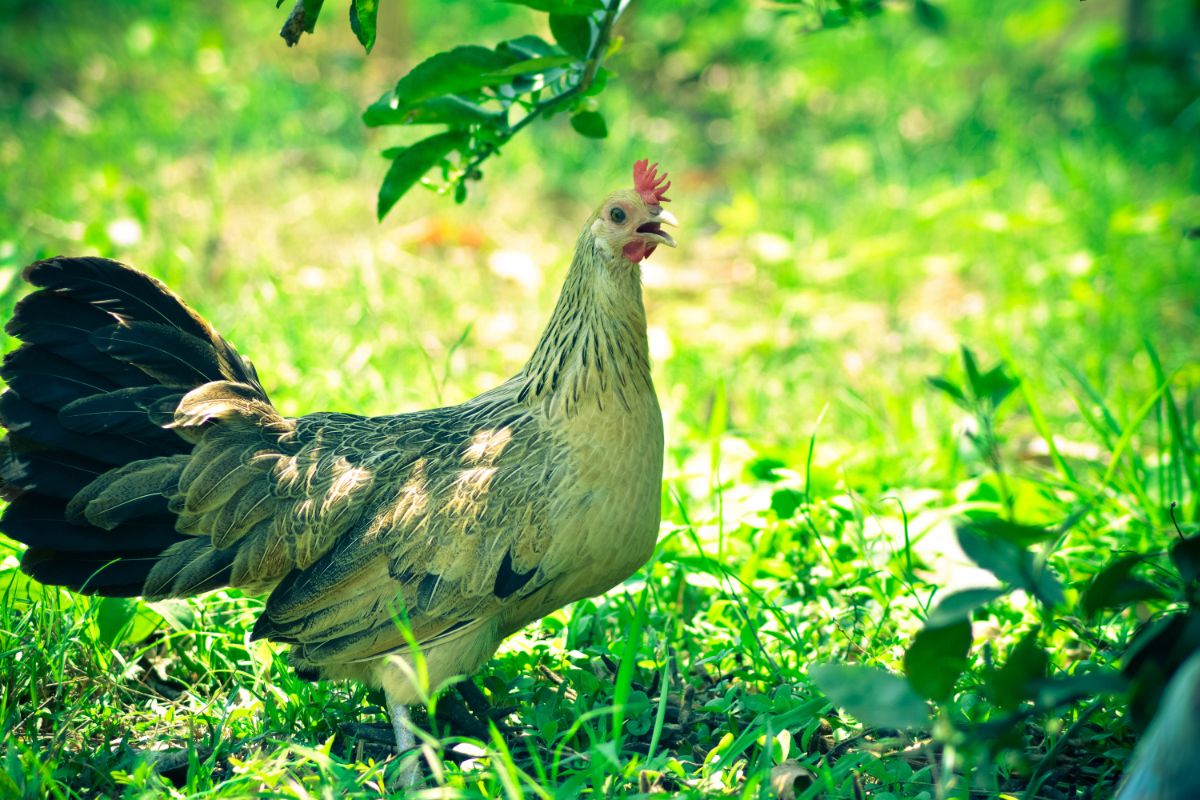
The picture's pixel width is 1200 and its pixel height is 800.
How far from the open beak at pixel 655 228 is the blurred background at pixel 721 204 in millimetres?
839

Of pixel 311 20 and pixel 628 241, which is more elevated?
pixel 311 20

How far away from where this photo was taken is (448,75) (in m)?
2.65

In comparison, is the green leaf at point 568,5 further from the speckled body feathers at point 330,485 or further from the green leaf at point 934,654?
the green leaf at point 934,654

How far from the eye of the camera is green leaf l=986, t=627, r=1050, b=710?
1.82 meters

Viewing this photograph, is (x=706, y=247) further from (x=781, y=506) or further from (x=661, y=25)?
(x=781, y=506)

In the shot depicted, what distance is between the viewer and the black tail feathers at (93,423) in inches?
110

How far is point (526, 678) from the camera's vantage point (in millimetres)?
3010

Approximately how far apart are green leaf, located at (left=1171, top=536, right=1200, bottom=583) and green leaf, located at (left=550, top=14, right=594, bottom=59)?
179 centimetres

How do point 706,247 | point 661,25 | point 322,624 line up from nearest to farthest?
point 322,624 < point 706,247 < point 661,25

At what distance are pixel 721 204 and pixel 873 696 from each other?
5367mm

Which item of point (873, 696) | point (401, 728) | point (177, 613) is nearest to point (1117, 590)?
point (873, 696)

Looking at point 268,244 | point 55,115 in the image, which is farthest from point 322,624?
point 55,115

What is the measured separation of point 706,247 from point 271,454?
407 cm

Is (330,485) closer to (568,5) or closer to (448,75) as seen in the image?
(448,75)
